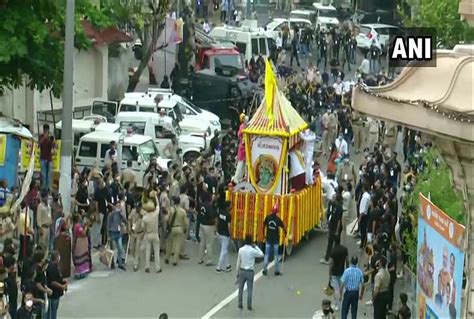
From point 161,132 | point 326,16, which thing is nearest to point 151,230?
point 161,132

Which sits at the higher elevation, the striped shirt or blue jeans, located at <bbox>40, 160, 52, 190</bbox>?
the striped shirt

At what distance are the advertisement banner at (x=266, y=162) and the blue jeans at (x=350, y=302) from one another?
4.99 m

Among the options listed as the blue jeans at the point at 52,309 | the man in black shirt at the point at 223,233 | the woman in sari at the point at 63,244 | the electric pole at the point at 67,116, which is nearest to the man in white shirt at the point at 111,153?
the electric pole at the point at 67,116

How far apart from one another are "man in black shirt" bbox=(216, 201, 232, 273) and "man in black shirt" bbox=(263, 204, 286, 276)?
0.68 m

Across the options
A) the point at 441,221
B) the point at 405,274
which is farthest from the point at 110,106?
the point at 441,221

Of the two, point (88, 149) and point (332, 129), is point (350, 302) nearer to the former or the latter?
point (88, 149)

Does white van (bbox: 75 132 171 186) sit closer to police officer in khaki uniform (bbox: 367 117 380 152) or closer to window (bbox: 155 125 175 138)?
window (bbox: 155 125 175 138)

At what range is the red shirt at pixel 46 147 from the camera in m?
28.8

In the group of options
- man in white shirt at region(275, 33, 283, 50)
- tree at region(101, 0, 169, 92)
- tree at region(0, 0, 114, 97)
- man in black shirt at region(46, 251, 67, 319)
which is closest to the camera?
man in black shirt at region(46, 251, 67, 319)

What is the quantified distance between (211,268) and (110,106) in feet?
44.5

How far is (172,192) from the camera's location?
87.2 ft

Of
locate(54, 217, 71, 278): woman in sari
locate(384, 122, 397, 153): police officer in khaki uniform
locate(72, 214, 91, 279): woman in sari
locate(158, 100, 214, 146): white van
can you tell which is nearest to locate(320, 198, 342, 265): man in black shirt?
locate(72, 214, 91, 279): woman in sari

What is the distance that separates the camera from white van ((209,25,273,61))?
48.6 metres

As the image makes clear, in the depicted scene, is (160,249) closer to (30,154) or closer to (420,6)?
(30,154)
